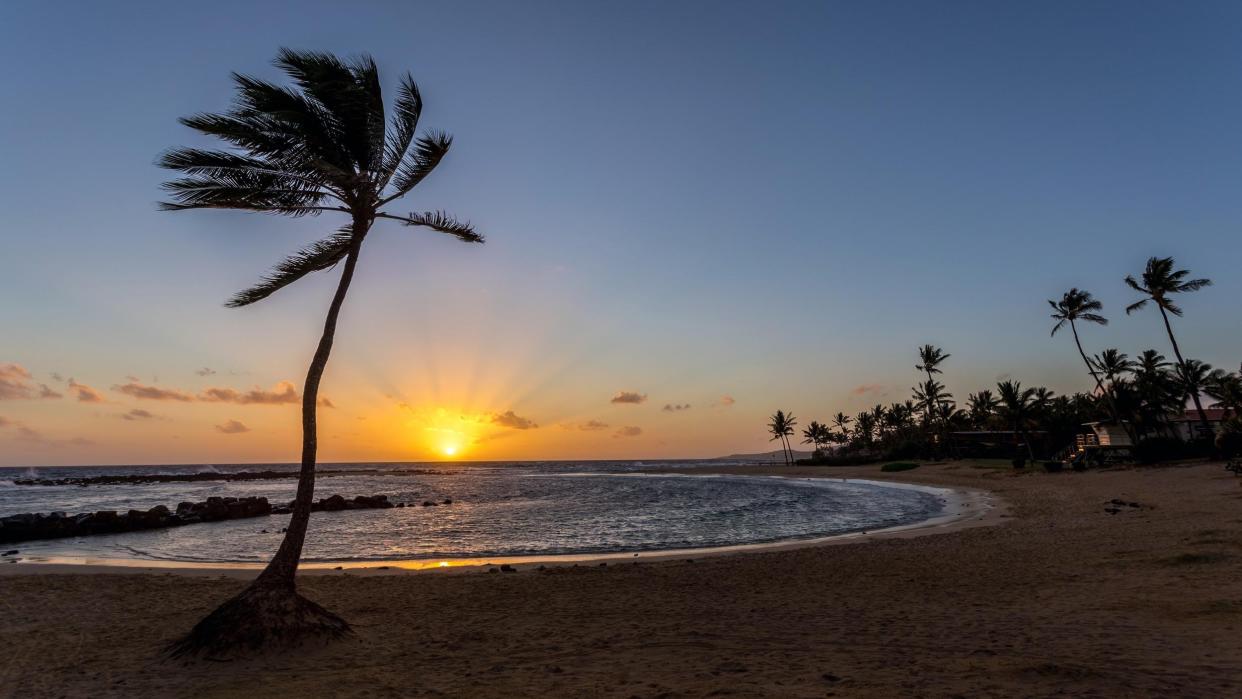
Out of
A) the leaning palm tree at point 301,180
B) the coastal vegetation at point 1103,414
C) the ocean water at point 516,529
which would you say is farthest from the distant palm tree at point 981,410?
the leaning palm tree at point 301,180

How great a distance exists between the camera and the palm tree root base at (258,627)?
8781mm

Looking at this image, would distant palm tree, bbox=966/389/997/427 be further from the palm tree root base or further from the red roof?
the palm tree root base

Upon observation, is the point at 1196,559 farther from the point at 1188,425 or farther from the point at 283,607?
the point at 1188,425

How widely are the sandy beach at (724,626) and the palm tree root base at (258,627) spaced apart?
355 mm

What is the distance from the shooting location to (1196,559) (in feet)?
42.7

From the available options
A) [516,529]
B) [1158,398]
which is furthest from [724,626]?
[1158,398]

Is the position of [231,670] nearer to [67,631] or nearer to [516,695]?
[516,695]

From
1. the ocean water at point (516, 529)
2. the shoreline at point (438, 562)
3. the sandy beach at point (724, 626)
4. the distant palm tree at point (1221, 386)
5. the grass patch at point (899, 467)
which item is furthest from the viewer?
the grass patch at point (899, 467)

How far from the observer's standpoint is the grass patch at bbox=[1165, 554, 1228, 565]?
42.1 feet

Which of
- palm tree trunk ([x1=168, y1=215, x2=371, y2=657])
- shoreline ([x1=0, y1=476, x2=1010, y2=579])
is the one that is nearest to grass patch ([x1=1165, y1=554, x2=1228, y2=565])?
shoreline ([x1=0, y1=476, x2=1010, y2=579])

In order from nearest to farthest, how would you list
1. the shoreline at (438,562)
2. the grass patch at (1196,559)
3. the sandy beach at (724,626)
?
the sandy beach at (724,626), the grass patch at (1196,559), the shoreline at (438,562)

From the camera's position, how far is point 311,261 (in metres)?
11.6

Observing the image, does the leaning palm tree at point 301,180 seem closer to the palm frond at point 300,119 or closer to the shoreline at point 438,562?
the palm frond at point 300,119

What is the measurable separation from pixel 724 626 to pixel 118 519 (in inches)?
1417
